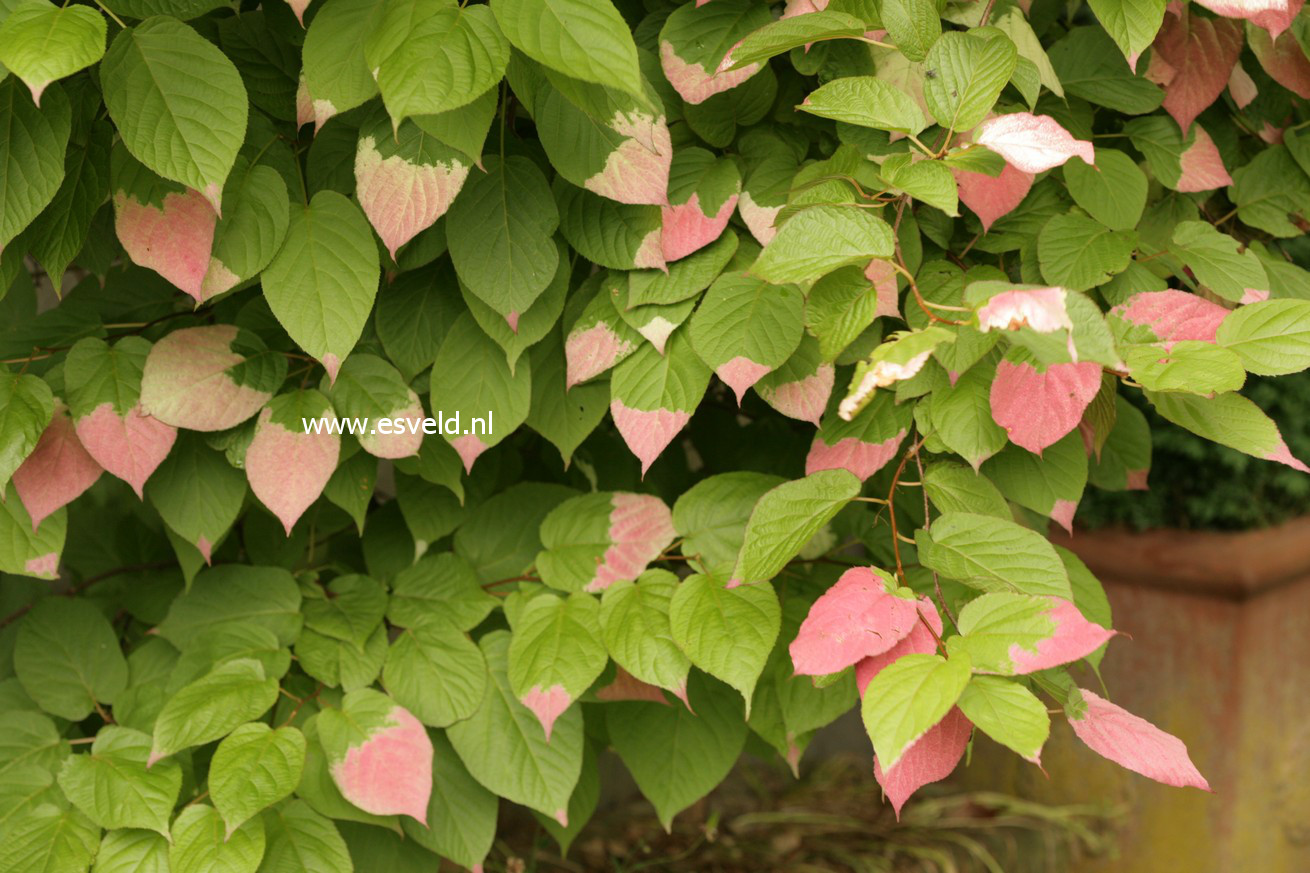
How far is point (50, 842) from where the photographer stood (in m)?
1.01

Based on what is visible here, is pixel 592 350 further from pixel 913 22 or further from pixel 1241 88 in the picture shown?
pixel 1241 88

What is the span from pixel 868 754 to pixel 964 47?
6.29 ft

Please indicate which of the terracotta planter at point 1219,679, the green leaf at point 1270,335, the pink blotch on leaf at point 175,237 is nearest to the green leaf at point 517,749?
the pink blotch on leaf at point 175,237

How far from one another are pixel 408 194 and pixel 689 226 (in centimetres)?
25

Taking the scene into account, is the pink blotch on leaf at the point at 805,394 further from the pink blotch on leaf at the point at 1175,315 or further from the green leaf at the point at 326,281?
the green leaf at the point at 326,281

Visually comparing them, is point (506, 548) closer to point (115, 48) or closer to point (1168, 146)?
point (115, 48)

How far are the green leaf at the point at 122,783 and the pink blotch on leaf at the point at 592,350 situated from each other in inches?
21.1

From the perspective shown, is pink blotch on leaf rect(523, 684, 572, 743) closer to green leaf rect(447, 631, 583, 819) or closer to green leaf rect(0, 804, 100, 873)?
green leaf rect(447, 631, 583, 819)

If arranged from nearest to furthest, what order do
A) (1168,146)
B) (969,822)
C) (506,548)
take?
(1168,146) < (506,548) < (969,822)

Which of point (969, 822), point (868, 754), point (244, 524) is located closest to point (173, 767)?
point (244, 524)

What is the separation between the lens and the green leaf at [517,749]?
3.52ft

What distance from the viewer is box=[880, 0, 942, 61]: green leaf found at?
87cm

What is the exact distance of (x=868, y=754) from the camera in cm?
246

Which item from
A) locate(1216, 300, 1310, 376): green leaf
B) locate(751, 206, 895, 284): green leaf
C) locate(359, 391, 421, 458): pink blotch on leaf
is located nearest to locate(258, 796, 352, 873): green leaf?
locate(359, 391, 421, 458): pink blotch on leaf
